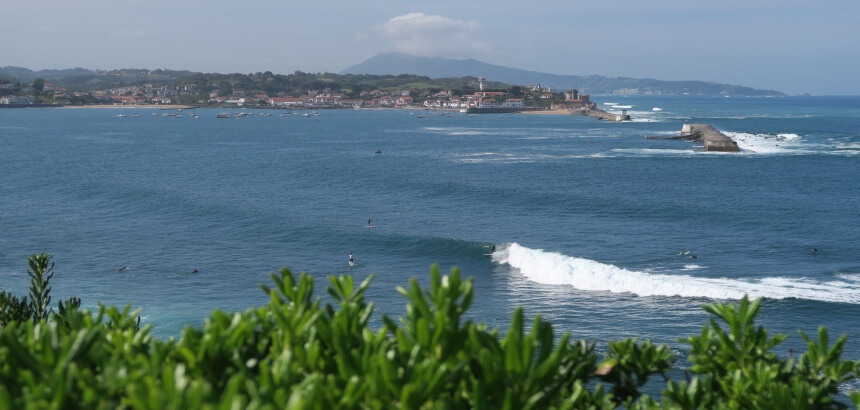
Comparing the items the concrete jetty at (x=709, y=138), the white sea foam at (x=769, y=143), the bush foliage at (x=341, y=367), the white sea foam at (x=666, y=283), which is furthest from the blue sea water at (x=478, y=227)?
the bush foliage at (x=341, y=367)

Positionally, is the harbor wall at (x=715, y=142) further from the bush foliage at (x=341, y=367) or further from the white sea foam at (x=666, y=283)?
the bush foliage at (x=341, y=367)

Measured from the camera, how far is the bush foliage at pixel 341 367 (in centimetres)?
509

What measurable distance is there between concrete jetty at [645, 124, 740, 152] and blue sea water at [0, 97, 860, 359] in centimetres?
262

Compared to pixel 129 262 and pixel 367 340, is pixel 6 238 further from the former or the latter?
pixel 367 340

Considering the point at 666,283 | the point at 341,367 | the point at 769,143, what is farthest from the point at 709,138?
the point at 341,367

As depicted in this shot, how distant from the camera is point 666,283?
123 feet

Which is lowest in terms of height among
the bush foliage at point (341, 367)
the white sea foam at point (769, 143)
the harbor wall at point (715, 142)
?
the white sea foam at point (769, 143)

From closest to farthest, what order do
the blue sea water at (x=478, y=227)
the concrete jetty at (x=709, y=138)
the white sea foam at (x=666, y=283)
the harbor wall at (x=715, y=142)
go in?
the white sea foam at (x=666, y=283) < the blue sea water at (x=478, y=227) < the harbor wall at (x=715, y=142) < the concrete jetty at (x=709, y=138)

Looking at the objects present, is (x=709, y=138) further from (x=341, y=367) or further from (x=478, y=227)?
(x=341, y=367)

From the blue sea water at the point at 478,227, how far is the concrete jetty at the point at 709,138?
8.61 feet

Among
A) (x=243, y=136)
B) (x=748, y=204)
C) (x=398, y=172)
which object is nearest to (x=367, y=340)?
(x=748, y=204)

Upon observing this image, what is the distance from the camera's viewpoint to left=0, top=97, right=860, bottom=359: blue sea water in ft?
119

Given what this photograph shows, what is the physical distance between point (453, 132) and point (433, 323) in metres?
141

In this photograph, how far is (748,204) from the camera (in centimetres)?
5969
